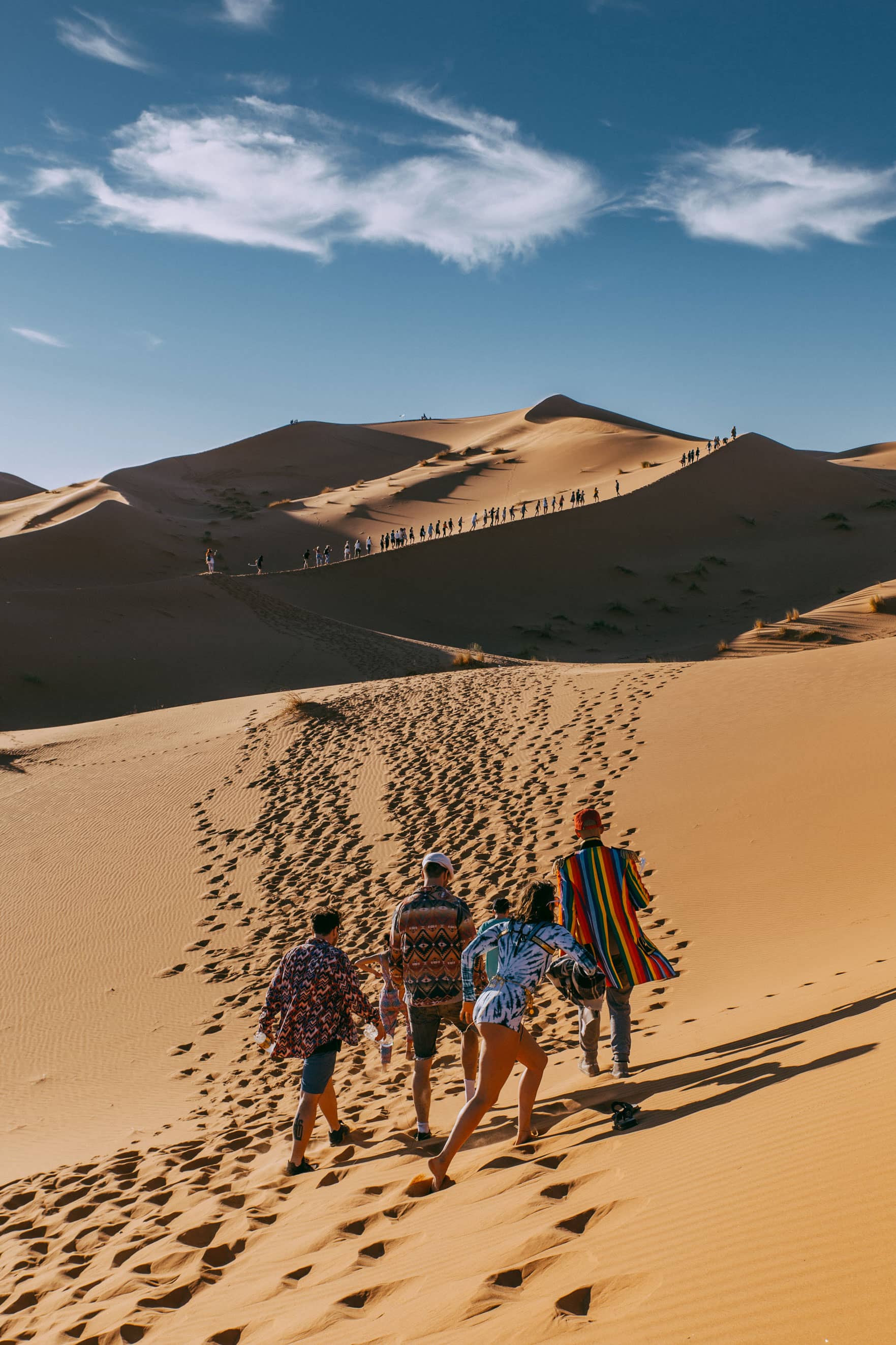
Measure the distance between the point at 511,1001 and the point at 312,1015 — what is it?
148 centimetres

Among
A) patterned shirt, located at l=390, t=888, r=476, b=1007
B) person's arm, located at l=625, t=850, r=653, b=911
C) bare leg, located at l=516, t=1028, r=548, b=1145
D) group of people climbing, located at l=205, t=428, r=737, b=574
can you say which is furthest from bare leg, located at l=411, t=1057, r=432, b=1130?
group of people climbing, located at l=205, t=428, r=737, b=574

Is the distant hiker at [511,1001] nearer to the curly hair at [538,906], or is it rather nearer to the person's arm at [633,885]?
the curly hair at [538,906]

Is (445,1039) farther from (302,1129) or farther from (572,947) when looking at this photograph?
(572,947)

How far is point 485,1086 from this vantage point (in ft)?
15.5

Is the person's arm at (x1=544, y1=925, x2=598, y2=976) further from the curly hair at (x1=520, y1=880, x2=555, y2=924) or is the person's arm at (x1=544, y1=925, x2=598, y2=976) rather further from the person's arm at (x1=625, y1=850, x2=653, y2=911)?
the person's arm at (x1=625, y1=850, x2=653, y2=911)

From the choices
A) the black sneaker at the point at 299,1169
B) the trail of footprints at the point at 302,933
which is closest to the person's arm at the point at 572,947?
the trail of footprints at the point at 302,933

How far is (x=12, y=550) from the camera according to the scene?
141ft

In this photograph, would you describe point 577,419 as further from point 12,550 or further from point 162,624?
point 162,624

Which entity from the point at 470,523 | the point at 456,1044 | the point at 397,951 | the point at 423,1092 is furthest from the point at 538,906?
the point at 470,523

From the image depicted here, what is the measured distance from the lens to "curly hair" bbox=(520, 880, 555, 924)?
16.4ft

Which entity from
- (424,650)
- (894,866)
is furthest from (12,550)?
(894,866)

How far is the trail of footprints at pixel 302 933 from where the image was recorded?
4523mm

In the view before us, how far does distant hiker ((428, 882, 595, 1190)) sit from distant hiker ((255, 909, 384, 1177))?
95 centimetres

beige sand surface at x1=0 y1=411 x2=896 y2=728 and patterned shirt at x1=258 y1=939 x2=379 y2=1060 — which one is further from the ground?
beige sand surface at x1=0 y1=411 x2=896 y2=728
